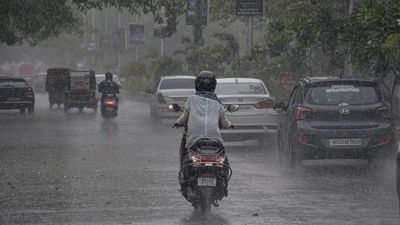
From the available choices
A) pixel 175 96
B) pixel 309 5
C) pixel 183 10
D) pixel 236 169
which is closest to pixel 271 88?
pixel 183 10

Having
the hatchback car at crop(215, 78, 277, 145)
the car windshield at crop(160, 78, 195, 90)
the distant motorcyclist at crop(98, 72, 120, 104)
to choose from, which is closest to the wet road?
the hatchback car at crop(215, 78, 277, 145)

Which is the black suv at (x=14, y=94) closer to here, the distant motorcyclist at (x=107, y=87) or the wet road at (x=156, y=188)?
the distant motorcyclist at (x=107, y=87)

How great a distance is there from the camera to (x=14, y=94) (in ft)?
140

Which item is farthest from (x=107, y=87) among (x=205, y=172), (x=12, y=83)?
(x=205, y=172)

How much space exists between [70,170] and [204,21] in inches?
1214

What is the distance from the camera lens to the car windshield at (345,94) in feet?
56.9

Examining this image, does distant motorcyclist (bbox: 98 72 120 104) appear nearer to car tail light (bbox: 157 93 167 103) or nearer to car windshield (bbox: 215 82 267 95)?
car tail light (bbox: 157 93 167 103)

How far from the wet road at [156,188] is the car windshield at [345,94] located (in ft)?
3.90

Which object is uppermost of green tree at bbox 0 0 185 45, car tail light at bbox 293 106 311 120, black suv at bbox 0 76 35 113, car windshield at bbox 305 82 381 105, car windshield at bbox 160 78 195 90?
green tree at bbox 0 0 185 45

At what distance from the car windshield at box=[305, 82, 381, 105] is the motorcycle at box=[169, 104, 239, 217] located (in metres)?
6.05

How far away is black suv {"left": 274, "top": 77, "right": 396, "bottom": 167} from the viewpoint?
56.3 feet

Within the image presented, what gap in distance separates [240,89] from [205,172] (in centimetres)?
1319

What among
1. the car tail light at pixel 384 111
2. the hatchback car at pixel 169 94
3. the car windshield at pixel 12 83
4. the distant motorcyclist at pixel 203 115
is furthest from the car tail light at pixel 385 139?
the car windshield at pixel 12 83

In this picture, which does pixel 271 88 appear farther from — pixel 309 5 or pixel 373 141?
pixel 373 141
